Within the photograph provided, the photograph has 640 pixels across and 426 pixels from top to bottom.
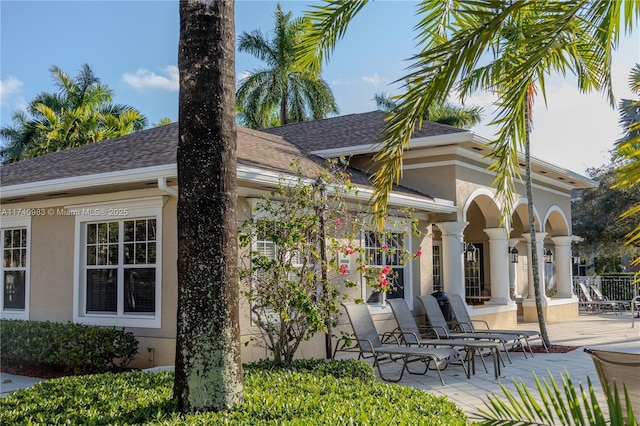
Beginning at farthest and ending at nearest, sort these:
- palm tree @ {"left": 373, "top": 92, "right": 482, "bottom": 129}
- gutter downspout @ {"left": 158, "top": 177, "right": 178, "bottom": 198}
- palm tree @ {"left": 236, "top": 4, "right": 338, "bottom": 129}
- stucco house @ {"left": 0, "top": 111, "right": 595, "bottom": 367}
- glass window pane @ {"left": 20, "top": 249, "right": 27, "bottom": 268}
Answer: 1. palm tree @ {"left": 373, "top": 92, "right": 482, "bottom": 129}
2. palm tree @ {"left": 236, "top": 4, "right": 338, "bottom": 129}
3. glass window pane @ {"left": 20, "top": 249, "right": 27, "bottom": 268}
4. stucco house @ {"left": 0, "top": 111, "right": 595, "bottom": 367}
5. gutter downspout @ {"left": 158, "top": 177, "right": 178, "bottom": 198}

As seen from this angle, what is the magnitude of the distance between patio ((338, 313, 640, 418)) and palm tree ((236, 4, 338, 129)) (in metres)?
17.9

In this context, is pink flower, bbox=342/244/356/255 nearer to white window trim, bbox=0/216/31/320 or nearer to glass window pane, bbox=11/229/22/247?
white window trim, bbox=0/216/31/320

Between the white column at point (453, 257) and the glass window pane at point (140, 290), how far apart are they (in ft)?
23.3

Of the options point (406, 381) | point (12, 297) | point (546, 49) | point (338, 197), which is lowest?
point (406, 381)

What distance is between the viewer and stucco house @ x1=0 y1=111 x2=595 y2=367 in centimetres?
1067

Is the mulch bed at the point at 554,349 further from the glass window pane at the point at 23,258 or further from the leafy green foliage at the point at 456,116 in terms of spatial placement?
the leafy green foliage at the point at 456,116

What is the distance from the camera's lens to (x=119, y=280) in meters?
11.4

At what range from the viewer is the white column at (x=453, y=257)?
14.9m

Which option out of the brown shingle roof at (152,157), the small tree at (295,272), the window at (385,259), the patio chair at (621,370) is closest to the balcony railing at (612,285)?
the brown shingle roof at (152,157)

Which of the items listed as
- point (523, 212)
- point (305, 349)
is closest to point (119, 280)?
point (305, 349)

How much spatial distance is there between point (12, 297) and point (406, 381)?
27.2 feet

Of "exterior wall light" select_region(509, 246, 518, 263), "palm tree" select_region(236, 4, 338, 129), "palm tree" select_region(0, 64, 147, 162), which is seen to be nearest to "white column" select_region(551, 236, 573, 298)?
"exterior wall light" select_region(509, 246, 518, 263)

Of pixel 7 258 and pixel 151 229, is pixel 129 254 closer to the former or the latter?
pixel 151 229

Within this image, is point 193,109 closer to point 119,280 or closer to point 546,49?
point 546,49
